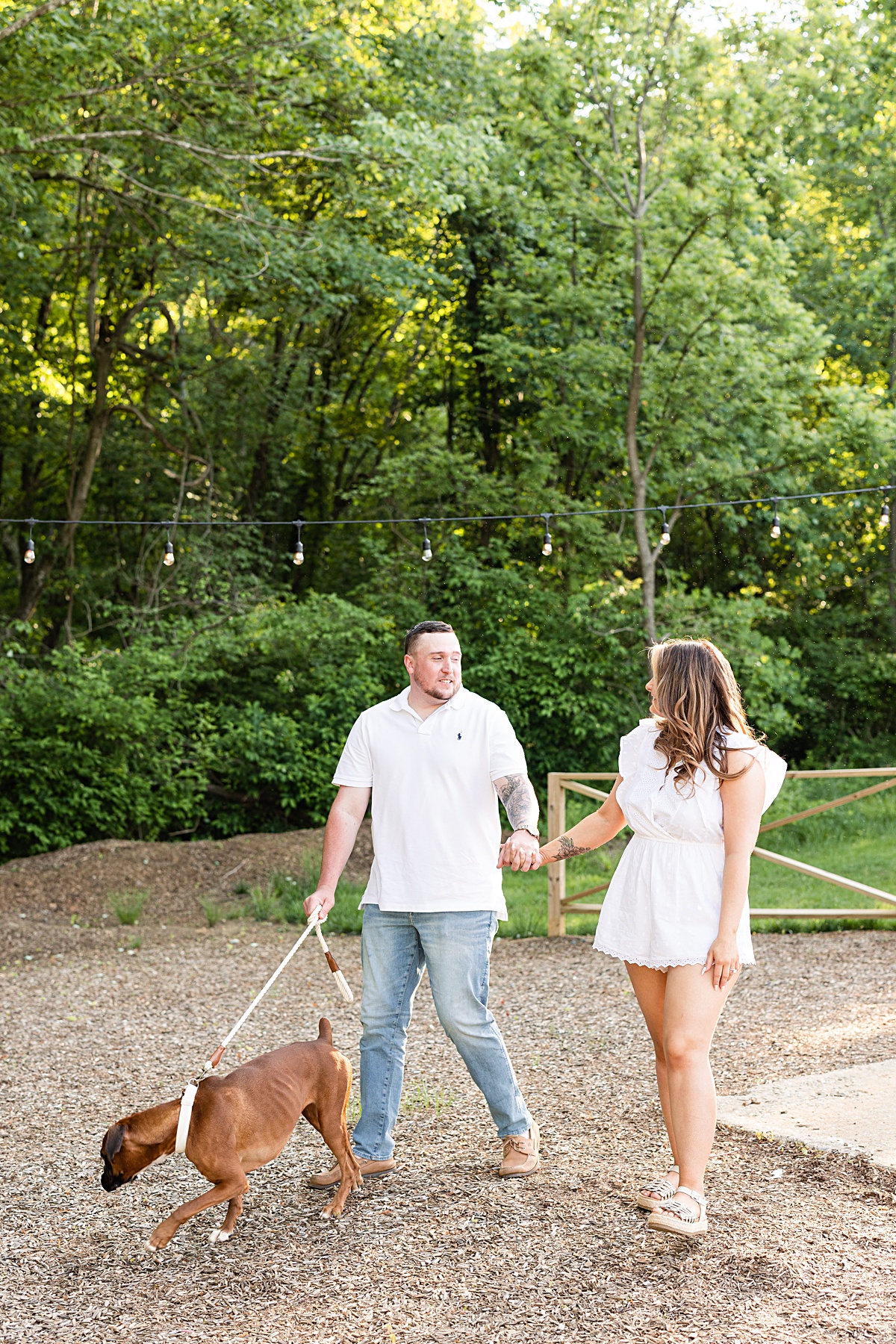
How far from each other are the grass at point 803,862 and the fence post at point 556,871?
0.15 meters

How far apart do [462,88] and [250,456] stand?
5.60 m

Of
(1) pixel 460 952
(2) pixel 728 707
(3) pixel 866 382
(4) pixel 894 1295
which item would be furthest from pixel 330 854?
(3) pixel 866 382

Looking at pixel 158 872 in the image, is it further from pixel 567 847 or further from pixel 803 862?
pixel 567 847

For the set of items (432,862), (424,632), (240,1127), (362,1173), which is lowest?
(362,1173)

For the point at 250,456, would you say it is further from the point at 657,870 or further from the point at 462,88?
the point at 657,870

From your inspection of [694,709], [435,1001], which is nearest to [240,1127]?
[435,1001]

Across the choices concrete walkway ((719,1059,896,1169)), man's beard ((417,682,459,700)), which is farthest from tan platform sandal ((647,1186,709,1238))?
man's beard ((417,682,459,700))

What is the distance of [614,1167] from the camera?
3.72 m

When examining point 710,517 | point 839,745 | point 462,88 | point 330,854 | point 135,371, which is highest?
point 462,88

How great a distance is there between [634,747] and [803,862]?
28.1ft

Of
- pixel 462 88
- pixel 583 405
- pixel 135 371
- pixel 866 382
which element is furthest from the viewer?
pixel 866 382

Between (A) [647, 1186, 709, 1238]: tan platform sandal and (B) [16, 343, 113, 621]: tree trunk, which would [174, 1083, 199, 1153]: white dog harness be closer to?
(A) [647, 1186, 709, 1238]: tan platform sandal

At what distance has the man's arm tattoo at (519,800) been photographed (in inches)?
134

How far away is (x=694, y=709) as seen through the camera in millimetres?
3154
